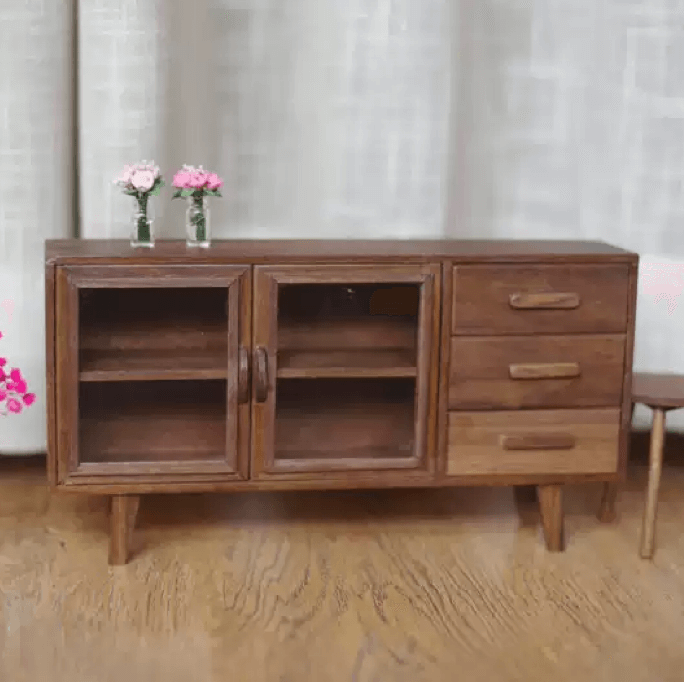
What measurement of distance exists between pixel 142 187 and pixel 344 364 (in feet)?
1.72

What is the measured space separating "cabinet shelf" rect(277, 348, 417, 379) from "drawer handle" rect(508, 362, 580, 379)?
200mm

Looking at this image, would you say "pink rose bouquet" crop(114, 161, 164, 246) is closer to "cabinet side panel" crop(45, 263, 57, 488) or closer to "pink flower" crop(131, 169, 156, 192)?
"pink flower" crop(131, 169, 156, 192)

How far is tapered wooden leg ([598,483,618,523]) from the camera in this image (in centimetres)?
255

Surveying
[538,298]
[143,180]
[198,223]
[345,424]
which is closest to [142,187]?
[143,180]

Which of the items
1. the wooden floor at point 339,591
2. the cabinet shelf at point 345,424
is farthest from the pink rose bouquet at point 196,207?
the wooden floor at point 339,591

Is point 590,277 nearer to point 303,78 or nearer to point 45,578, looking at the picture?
point 303,78

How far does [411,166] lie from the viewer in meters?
2.68

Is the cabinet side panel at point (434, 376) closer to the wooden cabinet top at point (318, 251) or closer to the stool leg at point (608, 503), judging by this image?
the wooden cabinet top at point (318, 251)

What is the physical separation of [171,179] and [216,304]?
0.47m

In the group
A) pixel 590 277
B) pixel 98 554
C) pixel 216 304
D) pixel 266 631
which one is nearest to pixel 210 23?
pixel 216 304

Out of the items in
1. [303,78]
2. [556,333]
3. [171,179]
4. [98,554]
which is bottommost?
[98,554]

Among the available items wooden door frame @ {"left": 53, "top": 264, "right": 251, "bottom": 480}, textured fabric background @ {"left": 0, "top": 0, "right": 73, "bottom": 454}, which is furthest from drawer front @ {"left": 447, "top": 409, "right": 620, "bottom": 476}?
textured fabric background @ {"left": 0, "top": 0, "right": 73, "bottom": 454}

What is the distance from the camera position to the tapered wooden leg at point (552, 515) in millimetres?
2400

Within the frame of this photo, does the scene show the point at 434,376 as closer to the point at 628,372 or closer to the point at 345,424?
the point at 345,424
